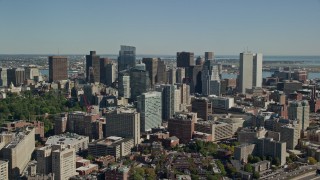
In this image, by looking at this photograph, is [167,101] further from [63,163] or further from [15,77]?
[15,77]

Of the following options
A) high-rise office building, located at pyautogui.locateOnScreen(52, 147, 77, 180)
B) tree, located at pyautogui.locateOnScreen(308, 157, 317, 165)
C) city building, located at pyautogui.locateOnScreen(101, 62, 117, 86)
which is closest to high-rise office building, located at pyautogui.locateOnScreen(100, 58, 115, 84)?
city building, located at pyautogui.locateOnScreen(101, 62, 117, 86)

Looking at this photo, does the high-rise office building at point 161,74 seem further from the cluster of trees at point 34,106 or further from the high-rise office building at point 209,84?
the cluster of trees at point 34,106

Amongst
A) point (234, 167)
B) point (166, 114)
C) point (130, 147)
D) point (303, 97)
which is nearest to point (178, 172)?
point (234, 167)

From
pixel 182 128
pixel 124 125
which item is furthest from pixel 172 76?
pixel 124 125

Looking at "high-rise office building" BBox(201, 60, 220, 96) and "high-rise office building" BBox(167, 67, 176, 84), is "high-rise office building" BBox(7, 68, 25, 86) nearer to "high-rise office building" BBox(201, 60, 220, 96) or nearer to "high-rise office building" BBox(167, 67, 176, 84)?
"high-rise office building" BBox(167, 67, 176, 84)

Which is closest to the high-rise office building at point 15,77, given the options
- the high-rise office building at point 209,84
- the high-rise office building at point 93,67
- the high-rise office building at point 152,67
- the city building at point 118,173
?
the high-rise office building at point 93,67

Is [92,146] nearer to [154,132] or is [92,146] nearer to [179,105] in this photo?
[154,132]
